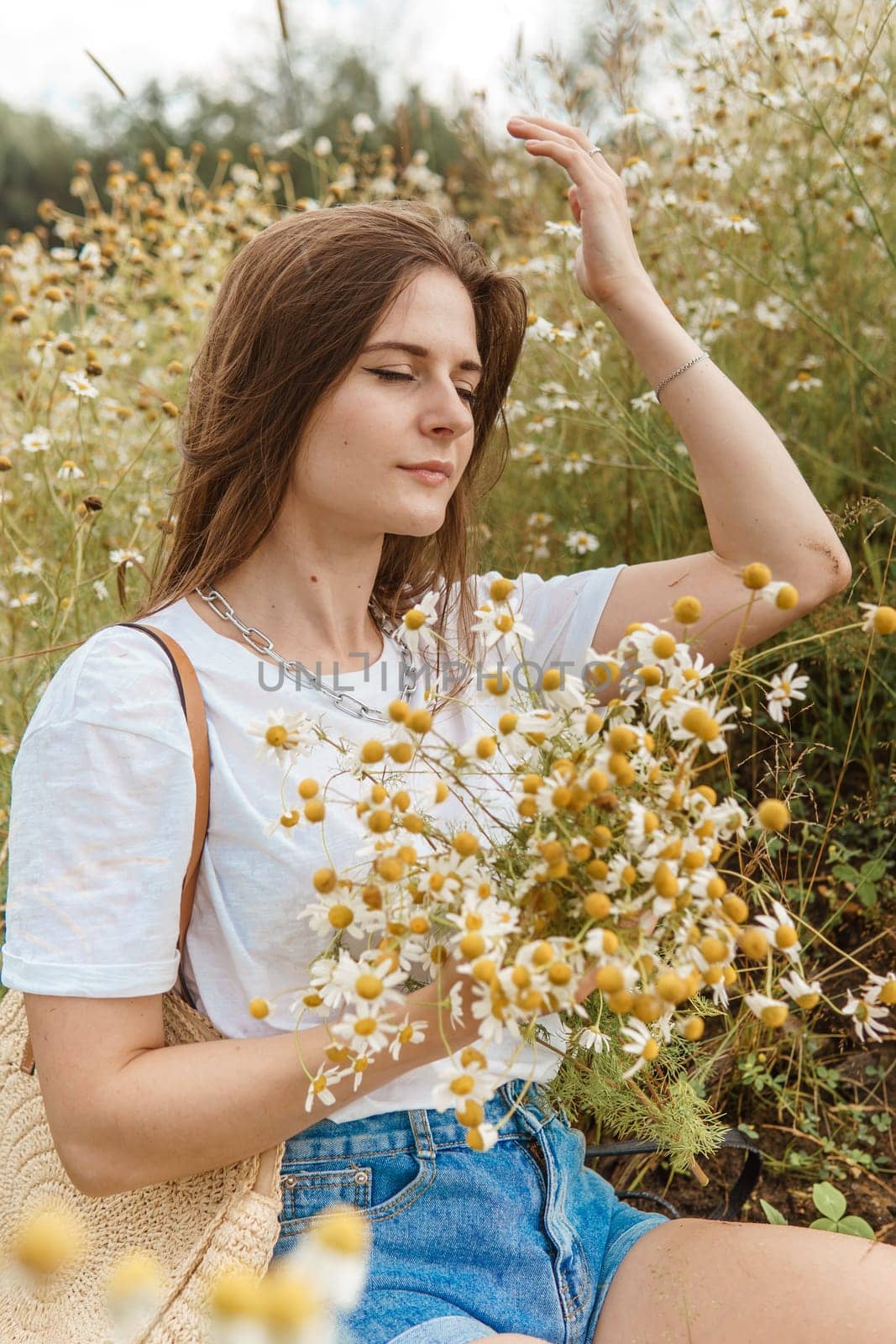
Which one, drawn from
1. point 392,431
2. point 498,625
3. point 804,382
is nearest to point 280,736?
point 498,625

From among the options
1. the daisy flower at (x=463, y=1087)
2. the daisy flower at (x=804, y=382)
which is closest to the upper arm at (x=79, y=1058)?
the daisy flower at (x=463, y=1087)

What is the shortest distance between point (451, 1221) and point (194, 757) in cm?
60

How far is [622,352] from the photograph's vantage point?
2469 millimetres

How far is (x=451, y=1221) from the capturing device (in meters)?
1.24

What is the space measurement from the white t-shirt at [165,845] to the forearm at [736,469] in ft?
1.74

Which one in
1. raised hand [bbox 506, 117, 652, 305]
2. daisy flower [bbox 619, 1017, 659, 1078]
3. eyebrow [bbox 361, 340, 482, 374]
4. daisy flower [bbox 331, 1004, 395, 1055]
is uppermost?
raised hand [bbox 506, 117, 652, 305]

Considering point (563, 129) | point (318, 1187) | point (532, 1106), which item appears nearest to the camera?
point (318, 1187)

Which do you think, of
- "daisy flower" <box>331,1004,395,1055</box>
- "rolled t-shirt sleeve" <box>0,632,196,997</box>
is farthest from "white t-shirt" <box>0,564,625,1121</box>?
"daisy flower" <box>331,1004,395,1055</box>

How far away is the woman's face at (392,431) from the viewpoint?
1422mm

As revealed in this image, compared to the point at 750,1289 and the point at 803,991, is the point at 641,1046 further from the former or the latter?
the point at 750,1289

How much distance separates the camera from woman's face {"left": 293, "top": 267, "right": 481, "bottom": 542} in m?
1.42

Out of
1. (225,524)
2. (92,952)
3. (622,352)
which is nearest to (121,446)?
(622,352)

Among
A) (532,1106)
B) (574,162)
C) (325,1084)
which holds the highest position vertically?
(574,162)

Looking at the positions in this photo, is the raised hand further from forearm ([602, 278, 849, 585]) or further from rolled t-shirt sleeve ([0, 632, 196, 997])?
rolled t-shirt sleeve ([0, 632, 196, 997])
